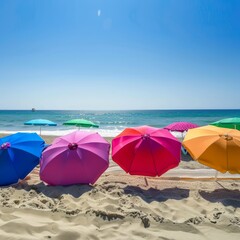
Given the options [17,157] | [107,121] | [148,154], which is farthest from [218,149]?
[107,121]

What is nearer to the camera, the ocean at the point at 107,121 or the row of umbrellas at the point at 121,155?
the row of umbrellas at the point at 121,155

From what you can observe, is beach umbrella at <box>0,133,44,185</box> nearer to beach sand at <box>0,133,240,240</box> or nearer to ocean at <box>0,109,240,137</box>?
beach sand at <box>0,133,240,240</box>

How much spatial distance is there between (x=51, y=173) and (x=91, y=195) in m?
1.07

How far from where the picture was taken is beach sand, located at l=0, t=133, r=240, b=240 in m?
3.05

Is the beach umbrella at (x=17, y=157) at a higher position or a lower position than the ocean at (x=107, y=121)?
higher

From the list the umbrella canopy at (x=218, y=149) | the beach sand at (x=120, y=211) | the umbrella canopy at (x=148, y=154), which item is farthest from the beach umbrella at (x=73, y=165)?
the umbrella canopy at (x=218, y=149)

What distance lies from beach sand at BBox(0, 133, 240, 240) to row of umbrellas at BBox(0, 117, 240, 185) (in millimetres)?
312

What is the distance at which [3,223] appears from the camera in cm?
313

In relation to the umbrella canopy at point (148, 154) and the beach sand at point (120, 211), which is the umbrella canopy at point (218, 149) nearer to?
the umbrella canopy at point (148, 154)

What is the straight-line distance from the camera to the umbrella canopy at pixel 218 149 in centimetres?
473

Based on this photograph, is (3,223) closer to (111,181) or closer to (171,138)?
(111,181)

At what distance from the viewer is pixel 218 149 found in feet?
A: 16.1

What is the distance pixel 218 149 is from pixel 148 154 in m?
1.49

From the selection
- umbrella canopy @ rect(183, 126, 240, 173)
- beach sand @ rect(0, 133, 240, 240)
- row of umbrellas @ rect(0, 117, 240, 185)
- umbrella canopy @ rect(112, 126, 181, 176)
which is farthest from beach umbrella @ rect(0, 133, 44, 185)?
umbrella canopy @ rect(183, 126, 240, 173)
